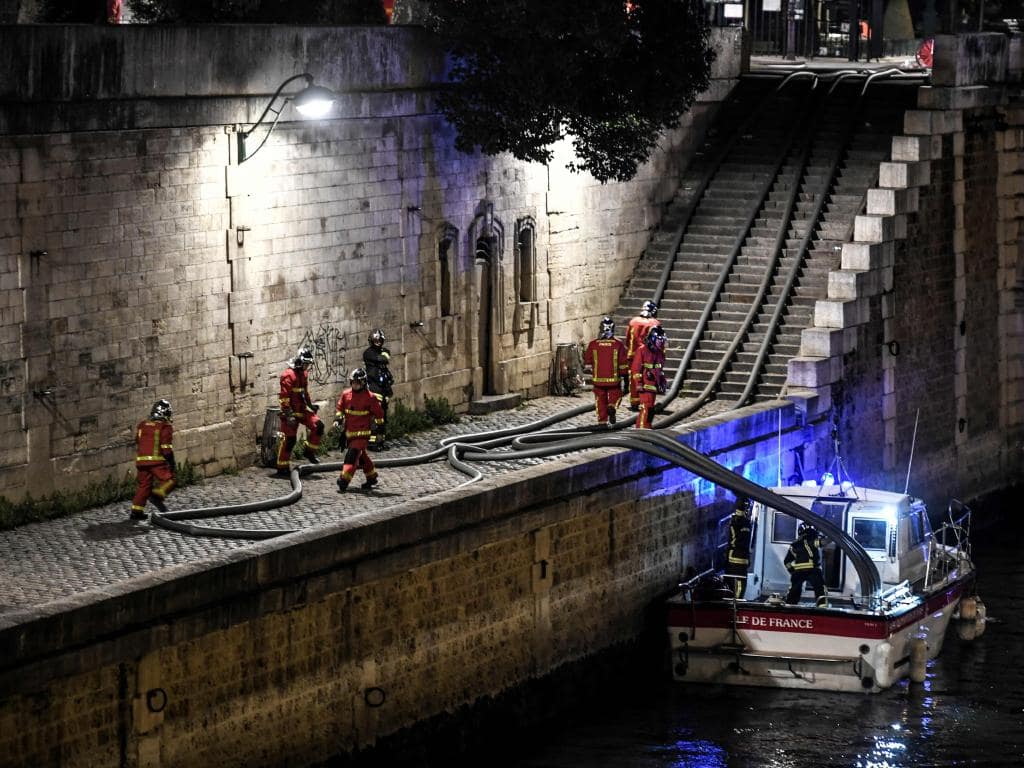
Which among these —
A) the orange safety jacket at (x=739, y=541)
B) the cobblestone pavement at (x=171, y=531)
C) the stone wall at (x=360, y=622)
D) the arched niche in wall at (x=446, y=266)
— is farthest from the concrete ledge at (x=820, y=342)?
the cobblestone pavement at (x=171, y=531)

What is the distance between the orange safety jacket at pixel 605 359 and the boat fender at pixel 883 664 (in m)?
5.49

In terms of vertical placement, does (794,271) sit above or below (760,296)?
above

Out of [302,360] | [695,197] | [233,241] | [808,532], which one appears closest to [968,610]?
[808,532]

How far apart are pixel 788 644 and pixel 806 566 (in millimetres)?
1021

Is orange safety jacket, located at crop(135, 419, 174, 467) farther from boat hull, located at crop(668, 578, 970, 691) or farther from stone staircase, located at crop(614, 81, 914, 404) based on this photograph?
stone staircase, located at crop(614, 81, 914, 404)

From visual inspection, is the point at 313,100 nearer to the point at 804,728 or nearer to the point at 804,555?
the point at 804,555

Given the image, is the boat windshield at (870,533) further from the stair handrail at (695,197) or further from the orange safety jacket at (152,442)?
the orange safety jacket at (152,442)

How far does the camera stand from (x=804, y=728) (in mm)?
29750

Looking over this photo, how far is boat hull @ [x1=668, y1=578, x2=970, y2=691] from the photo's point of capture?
3053 cm

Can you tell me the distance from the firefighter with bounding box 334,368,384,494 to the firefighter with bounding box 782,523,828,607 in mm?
5414

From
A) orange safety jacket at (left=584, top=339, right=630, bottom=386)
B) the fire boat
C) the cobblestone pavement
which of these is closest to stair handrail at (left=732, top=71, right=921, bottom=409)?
orange safety jacket at (left=584, top=339, right=630, bottom=386)

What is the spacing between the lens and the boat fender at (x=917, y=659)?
31.5m

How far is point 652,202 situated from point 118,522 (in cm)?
1494

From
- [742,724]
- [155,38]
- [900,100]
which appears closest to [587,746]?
[742,724]
